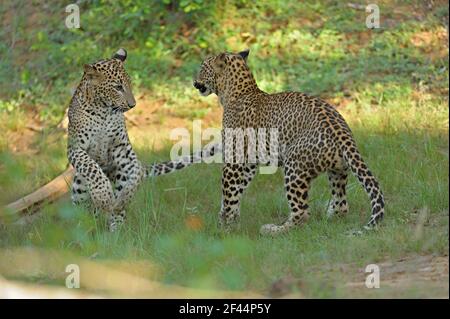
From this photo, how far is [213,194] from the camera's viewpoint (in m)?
11.9

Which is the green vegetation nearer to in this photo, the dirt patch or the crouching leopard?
the dirt patch

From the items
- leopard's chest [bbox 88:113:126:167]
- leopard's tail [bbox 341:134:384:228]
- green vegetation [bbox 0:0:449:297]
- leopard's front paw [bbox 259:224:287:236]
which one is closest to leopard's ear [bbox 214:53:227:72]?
leopard's chest [bbox 88:113:126:167]

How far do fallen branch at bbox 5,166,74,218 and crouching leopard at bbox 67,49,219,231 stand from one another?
820mm

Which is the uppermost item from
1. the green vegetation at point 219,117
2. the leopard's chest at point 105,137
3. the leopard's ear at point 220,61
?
the leopard's ear at point 220,61

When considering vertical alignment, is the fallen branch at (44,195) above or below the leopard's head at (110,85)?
below

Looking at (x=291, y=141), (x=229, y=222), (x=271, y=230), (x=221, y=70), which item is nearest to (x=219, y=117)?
(x=221, y=70)

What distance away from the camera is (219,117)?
14641 mm

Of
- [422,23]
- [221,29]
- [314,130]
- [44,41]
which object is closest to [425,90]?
[422,23]

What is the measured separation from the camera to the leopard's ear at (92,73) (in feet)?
35.1

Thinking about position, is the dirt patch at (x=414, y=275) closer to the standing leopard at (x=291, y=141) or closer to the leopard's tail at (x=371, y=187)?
the leopard's tail at (x=371, y=187)

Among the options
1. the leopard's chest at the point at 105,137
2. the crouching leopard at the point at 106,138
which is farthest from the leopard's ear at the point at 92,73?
the leopard's chest at the point at 105,137

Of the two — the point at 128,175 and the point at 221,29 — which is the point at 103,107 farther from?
the point at 221,29

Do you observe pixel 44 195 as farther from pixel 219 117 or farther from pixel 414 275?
pixel 414 275

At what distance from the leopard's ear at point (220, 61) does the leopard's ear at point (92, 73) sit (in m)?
1.28
